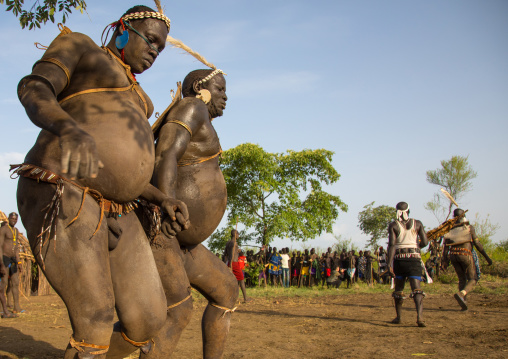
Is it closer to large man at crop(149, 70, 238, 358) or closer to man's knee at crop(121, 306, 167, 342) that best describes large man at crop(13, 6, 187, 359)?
man's knee at crop(121, 306, 167, 342)

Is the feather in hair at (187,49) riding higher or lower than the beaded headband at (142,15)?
higher

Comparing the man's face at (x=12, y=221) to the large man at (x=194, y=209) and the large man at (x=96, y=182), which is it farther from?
the large man at (x=96, y=182)

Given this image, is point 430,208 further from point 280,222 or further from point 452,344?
point 452,344

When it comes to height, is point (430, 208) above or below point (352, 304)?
above

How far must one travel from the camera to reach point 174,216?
8.50ft

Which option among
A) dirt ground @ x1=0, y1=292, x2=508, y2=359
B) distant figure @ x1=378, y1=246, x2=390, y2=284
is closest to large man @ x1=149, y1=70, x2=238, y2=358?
dirt ground @ x1=0, y1=292, x2=508, y2=359

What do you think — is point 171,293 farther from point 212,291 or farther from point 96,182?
point 96,182

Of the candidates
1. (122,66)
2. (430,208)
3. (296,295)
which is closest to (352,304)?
(296,295)

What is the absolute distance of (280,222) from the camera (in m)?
28.5

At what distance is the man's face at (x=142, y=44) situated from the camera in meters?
2.77

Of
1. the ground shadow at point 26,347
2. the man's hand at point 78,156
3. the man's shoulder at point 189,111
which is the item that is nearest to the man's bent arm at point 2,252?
the ground shadow at point 26,347

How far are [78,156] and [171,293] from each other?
1743 millimetres

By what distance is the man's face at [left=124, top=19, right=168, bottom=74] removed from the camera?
9.09 ft

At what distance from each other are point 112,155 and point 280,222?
26412 millimetres
